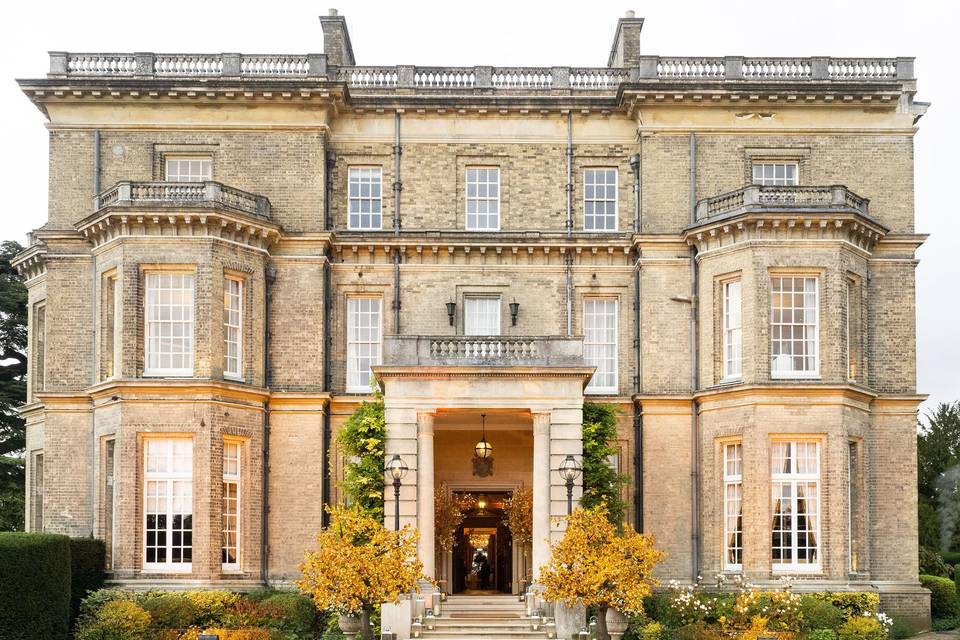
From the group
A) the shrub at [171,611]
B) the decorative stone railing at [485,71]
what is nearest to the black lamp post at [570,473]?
the shrub at [171,611]

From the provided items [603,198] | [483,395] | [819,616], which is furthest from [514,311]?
[819,616]

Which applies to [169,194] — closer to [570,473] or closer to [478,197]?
[478,197]

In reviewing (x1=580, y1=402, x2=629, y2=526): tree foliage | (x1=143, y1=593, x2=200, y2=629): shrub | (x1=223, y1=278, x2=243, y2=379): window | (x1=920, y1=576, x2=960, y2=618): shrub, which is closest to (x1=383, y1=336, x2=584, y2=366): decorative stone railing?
(x1=580, y1=402, x2=629, y2=526): tree foliage

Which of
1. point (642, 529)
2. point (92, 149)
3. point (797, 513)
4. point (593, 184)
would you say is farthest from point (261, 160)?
point (797, 513)

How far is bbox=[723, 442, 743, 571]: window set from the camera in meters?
29.2

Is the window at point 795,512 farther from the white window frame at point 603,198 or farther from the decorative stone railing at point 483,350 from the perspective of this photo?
the white window frame at point 603,198

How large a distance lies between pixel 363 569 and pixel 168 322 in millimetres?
9092

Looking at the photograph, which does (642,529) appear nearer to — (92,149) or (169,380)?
(169,380)

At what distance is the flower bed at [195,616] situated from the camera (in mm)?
25312

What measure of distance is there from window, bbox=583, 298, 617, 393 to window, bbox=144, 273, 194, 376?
10910 millimetres

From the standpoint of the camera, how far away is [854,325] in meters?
30.2

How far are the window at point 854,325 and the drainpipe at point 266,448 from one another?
51.0 ft

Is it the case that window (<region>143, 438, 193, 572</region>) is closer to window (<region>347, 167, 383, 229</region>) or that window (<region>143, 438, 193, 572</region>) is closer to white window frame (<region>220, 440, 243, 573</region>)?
white window frame (<region>220, 440, 243, 573</region>)

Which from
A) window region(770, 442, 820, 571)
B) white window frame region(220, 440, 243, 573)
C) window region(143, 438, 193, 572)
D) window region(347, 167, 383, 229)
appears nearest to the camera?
window region(143, 438, 193, 572)
